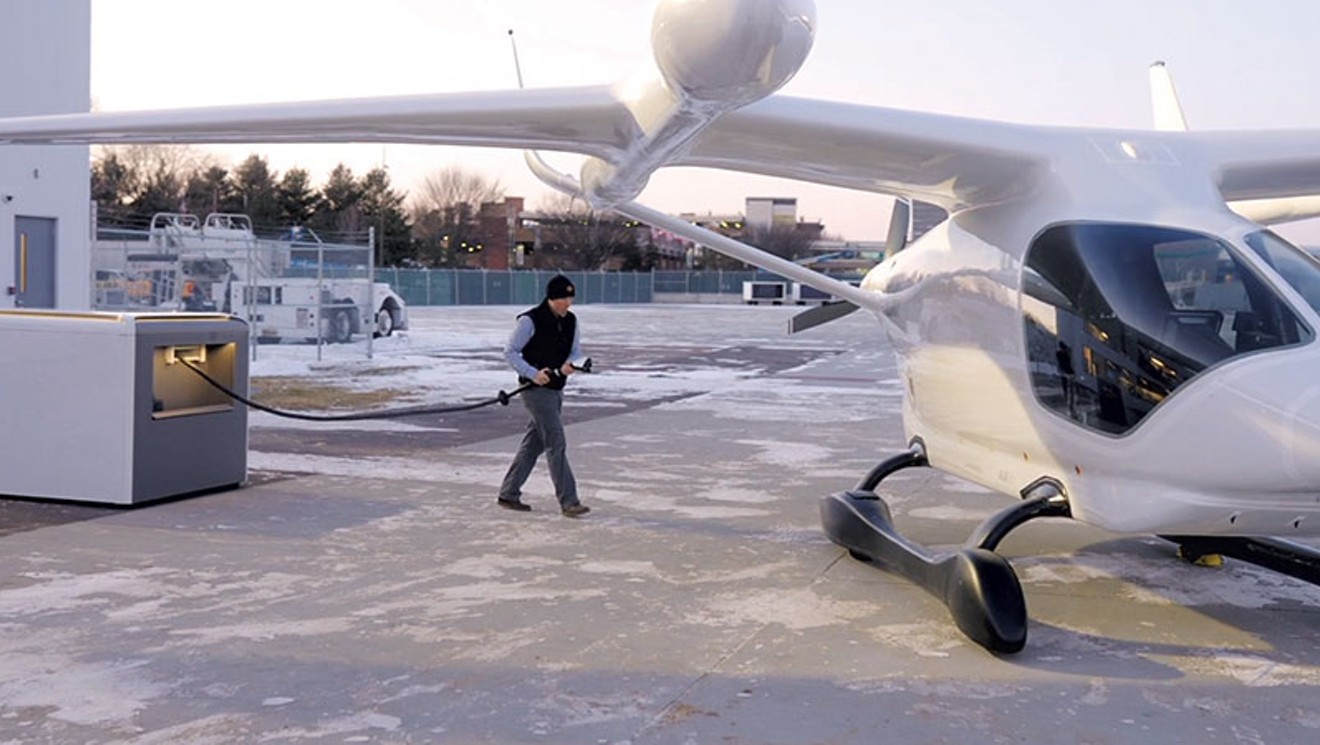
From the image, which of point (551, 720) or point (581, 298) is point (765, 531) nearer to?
point (551, 720)

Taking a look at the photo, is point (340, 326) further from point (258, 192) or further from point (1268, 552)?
point (258, 192)

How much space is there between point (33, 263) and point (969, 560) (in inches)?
663

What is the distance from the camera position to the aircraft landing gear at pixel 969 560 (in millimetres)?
6727

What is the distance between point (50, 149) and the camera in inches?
784

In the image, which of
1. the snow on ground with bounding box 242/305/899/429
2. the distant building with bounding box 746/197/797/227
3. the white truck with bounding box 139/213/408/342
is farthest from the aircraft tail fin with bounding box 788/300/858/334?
the distant building with bounding box 746/197/797/227

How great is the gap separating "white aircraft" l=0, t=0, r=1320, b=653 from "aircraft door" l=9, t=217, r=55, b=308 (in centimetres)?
1304

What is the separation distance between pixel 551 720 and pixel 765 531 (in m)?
4.58

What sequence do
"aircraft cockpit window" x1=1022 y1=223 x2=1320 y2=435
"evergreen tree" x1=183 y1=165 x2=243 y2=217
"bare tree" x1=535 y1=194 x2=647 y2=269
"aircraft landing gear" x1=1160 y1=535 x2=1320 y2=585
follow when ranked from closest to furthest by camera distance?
1. "aircraft cockpit window" x1=1022 y1=223 x2=1320 y2=435
2. "aircraft landing gear" x1=1160 y1=535 x2=1320 y2=585
3. "evergreen tree" x1=183 y1=165 x2=243 y2=217
4. "bare tree" x1=535 y1=194 x2=647 y2=269

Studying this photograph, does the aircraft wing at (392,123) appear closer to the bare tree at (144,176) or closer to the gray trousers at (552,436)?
the gray trousers at (552,436)

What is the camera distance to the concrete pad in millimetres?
5652

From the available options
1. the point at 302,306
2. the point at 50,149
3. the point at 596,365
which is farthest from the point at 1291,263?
the point at 302,306

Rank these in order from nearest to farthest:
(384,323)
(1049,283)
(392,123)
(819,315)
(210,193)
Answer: (392,123) < (1049,283) < (819,315) < (384,323) < (210,193)

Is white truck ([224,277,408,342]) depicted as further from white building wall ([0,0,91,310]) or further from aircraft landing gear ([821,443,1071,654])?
aircraft landing gear ([821,443,1071,654])

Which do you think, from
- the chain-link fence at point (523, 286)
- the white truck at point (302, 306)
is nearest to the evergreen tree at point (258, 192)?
the chain-link fence at point (523, 286)
